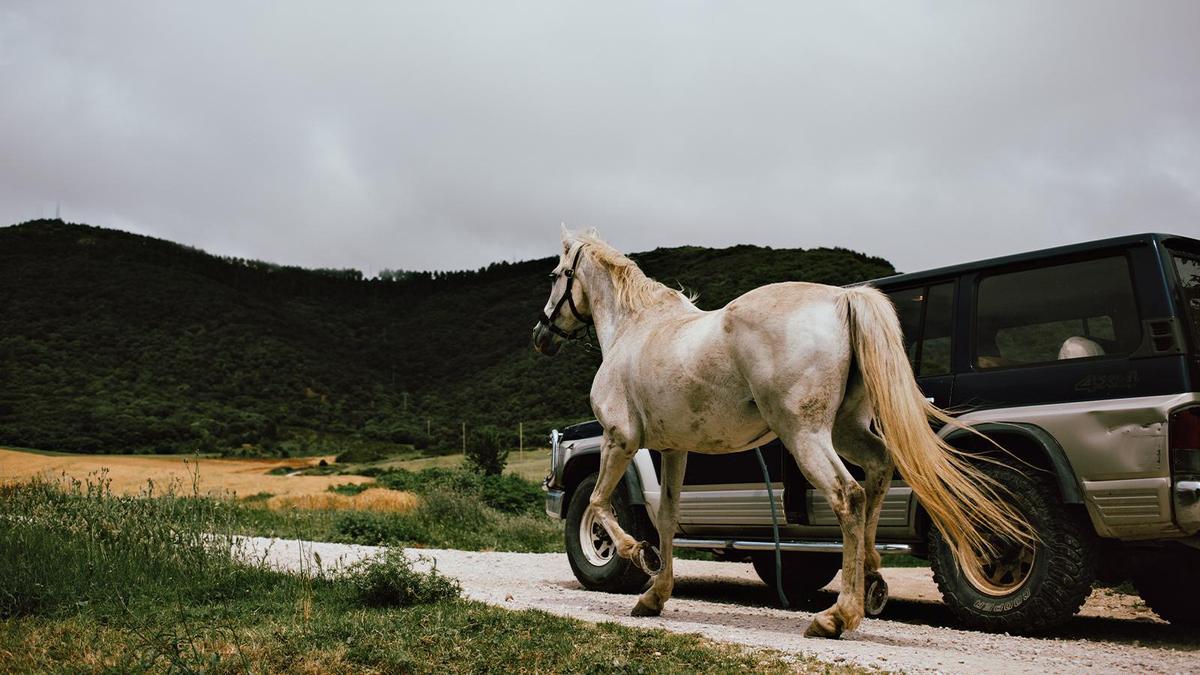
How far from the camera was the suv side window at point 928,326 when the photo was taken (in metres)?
7.09

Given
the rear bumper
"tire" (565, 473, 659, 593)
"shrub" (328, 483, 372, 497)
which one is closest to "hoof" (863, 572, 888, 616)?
"tire" (565, 473, 659, 593)

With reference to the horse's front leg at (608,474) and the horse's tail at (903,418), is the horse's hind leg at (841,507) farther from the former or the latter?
the horse's front leg at (608,474)

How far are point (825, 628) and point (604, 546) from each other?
12.0ft

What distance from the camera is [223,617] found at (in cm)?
599

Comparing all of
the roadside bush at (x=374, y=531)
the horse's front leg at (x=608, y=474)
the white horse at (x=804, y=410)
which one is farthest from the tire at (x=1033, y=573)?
the roadside bush at (x=374, y=531)

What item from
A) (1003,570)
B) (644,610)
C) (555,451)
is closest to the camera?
(1003,570)

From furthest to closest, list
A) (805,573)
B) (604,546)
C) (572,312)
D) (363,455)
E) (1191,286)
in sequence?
(363,455) → (805,573) → (604,546) → (572,312) → (1191,286)

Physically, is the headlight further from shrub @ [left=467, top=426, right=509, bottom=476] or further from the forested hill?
the forested hill

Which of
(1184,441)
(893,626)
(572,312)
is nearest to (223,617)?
(572,312)

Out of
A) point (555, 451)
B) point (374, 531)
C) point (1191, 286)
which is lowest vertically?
point (374, 531)

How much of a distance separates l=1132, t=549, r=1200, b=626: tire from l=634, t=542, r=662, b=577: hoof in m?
3.64

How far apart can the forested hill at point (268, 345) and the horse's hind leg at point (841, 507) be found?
132 ft

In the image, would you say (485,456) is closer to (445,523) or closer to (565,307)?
(445,523)

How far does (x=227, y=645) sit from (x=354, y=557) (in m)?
6.24
